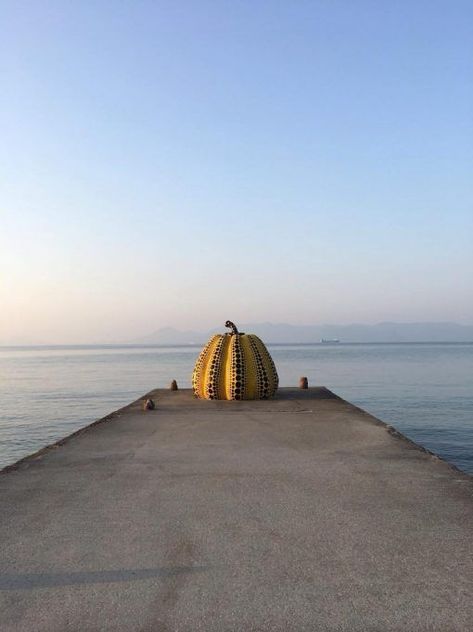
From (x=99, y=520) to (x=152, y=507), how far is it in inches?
21.8

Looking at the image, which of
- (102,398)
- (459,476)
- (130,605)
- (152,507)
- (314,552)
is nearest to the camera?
(130,605)

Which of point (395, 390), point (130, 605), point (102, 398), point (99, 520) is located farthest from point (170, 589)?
point (395, 390)

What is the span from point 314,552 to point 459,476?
3142 millimetres

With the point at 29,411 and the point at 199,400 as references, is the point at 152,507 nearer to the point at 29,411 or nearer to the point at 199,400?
the point at 199,400

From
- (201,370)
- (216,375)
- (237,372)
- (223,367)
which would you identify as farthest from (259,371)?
(201,370)

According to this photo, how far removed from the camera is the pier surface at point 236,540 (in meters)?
3.36

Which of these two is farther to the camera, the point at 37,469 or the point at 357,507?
the point at 37,469

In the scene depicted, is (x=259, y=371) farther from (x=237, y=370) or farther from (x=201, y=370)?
(x=201, y=370)

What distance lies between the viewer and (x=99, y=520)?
5.10 m

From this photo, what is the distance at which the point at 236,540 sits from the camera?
4543 millimetres

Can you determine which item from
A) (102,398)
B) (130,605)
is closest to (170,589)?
(130,605)

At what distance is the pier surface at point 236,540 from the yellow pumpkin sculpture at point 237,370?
6300mm

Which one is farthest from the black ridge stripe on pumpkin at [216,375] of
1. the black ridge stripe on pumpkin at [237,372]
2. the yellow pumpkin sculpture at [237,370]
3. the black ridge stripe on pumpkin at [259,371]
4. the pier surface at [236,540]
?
the pier surface at [236,540]

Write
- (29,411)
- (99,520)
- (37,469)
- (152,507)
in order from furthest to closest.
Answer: (29,411)
(37,469)
(152,507)
(99,520)
